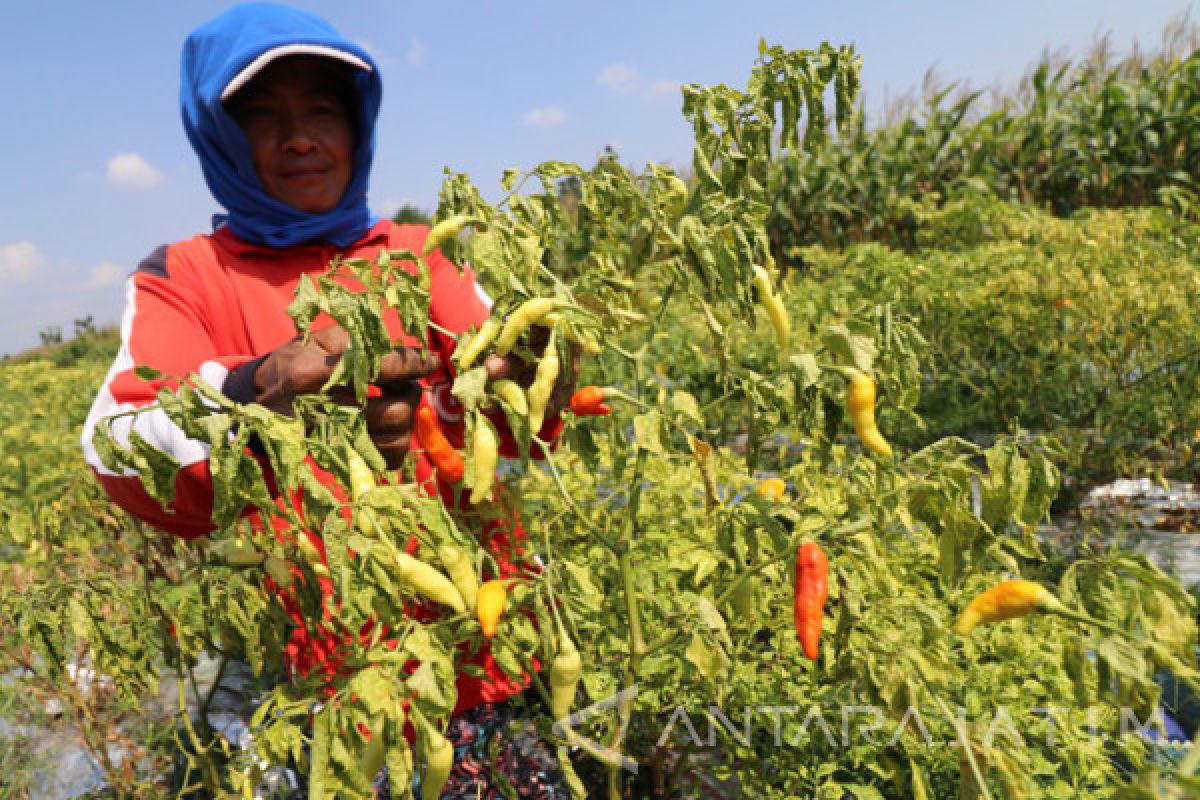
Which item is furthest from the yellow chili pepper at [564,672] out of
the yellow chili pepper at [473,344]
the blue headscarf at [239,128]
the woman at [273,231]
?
the blue headscarf at [239,128]

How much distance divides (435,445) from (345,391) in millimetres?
134

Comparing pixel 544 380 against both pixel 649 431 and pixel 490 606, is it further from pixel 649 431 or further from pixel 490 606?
pixel 490 606

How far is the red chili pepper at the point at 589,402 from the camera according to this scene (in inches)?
35.9

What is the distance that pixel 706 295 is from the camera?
930 mm

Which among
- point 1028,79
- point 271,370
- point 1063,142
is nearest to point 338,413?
point 271,370

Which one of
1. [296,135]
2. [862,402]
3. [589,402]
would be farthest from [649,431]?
[296,135]

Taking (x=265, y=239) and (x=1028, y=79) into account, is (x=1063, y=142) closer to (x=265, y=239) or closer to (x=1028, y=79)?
(x=1028, y=79)

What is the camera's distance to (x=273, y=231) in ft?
5.27

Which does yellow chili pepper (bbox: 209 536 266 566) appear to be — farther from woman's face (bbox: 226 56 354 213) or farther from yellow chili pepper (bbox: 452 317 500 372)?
woman's face (bbox: 226 56 354 213)

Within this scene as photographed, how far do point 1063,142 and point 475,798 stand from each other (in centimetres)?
912

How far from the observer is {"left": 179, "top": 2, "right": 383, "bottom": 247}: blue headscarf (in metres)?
1.46

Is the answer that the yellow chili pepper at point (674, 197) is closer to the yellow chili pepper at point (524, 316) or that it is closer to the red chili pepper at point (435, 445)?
the yellow chili pepper at point (524, 316)

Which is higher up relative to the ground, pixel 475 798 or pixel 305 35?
pixel 305 35

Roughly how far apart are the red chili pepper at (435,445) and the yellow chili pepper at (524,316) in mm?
219
